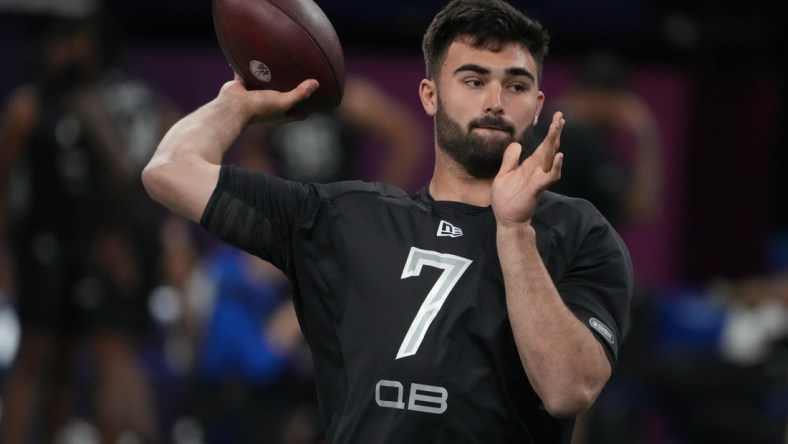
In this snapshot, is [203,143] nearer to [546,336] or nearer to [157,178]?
[157,178]

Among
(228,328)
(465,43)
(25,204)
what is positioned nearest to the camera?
(465,43)

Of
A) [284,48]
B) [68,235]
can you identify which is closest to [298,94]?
[284,48]

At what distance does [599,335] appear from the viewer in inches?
129

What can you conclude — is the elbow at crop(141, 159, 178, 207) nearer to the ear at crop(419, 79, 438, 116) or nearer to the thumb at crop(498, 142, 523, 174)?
the ear at crop(419, 79, 438, 116)

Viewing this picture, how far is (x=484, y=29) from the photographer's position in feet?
11.5

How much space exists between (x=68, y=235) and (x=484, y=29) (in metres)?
3.62

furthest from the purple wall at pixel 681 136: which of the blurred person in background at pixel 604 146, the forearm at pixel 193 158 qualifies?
the forearm at pixel 193 158

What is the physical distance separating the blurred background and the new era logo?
2.81 meters

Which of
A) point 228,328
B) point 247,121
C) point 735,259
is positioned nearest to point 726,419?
point 228,328

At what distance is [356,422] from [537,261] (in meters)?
0.55

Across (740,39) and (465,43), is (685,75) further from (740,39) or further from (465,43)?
(465,43)

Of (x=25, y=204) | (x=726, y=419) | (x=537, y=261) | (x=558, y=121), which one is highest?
(x=558, y=121)

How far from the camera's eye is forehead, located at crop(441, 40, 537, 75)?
3.46m

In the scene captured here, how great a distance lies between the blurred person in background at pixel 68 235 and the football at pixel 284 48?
294cm
